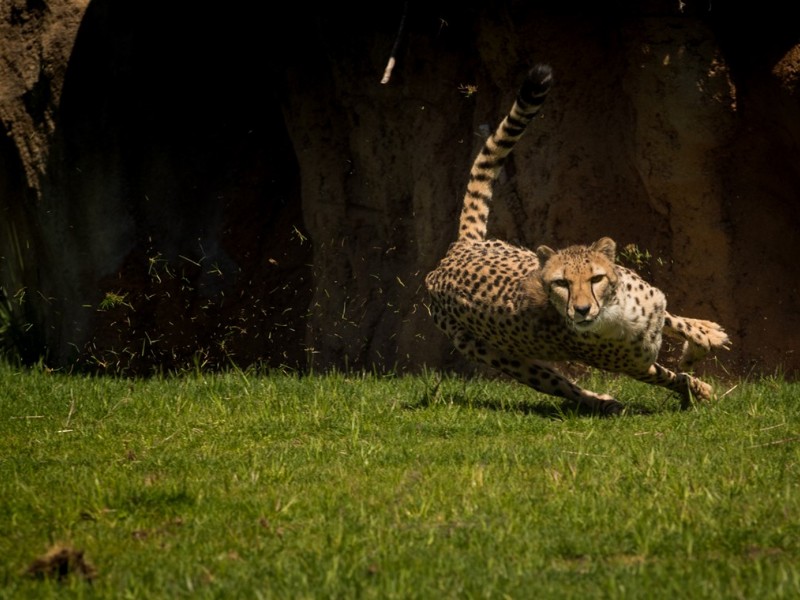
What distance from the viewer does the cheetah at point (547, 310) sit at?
6961 millimetres

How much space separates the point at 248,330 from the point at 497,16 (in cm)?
418

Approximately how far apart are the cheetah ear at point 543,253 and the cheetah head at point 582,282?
0.01 metres

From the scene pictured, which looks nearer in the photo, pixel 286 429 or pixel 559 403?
pixel 286 429

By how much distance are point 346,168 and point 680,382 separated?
4665mm

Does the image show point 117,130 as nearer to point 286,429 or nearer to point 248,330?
point 248,330

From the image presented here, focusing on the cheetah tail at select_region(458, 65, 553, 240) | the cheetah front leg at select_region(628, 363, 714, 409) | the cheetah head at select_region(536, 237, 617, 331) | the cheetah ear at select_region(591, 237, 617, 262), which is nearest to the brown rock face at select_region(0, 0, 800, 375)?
the cheetah tail at select_region(458, 65, 553, 240)

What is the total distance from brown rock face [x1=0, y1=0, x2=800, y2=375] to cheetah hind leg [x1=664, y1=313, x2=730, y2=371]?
3.69ft

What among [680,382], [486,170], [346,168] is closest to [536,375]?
[680,382]

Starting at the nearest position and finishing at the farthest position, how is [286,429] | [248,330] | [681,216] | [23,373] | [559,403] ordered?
1. [286,429]
2. [559,403]
3. [681,216]
4. [23,373]
5. [248,330]

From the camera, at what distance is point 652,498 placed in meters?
5.11

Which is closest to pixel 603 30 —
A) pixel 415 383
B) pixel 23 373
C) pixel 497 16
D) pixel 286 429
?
pixel 497 16

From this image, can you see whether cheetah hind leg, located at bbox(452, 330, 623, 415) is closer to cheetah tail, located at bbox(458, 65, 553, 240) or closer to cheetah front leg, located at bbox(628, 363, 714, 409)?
cheetah front leg, located at bbox(628, 363, 714, 409)

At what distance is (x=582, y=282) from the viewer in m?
6.83

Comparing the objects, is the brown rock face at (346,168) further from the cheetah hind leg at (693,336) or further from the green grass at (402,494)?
the green grass at (402,494)
